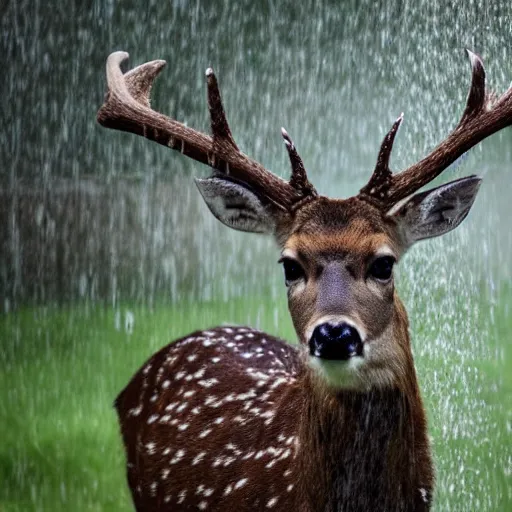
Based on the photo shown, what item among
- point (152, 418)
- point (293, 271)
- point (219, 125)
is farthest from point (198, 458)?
point (219, 125)

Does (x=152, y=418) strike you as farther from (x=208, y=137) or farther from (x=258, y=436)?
(x=208, y=137)

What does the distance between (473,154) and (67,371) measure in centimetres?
430

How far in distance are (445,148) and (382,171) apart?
259mm

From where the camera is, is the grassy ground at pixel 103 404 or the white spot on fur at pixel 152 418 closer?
the white spot on fur at pixel 152 418

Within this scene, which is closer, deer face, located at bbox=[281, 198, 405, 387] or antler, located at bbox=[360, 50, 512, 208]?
deer face, located at bbox=[281, 198, 405, 387]

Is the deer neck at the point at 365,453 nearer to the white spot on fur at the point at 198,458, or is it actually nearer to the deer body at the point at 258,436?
the deer body at the point at 258,436

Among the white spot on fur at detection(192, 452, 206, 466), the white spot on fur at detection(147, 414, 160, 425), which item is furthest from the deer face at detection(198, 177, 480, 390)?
the white spot on fur at detection(147, 414, 160, 425)

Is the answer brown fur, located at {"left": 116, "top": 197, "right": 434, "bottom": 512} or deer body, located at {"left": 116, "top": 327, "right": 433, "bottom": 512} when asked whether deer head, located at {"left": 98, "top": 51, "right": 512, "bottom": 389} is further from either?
deer body, located at {"left": 116, "top": 327, "right": 433, "bottom": 512}

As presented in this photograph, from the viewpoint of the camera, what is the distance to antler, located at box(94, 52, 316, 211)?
10.7 ft

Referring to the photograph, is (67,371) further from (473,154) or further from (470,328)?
(473,154)

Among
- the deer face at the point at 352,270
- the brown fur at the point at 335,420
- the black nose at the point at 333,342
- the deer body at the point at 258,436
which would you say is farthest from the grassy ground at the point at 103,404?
the black nose at the point at 333,342

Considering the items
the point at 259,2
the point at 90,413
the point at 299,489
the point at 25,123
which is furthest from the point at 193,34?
the point at 299,489

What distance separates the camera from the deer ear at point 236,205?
3338 mm

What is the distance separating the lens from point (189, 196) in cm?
1162
